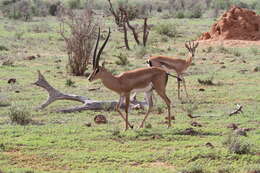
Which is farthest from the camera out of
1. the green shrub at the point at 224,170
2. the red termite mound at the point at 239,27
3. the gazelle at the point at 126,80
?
the red termite mound at the point at 239,27

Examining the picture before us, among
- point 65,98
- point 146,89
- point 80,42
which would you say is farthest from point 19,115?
point 80,42

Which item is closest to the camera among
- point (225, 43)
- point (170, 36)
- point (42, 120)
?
point (42, 120)

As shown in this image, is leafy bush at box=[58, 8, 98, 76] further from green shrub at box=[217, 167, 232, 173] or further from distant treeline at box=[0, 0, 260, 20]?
distant treeline at box=[0, 0, 260, 20]

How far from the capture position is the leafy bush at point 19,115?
10.2 m

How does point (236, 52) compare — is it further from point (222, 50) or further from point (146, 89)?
point (146, 89)

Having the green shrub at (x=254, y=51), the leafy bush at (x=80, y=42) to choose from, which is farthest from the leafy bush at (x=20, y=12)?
the leafy bush at (x=80, y=42)

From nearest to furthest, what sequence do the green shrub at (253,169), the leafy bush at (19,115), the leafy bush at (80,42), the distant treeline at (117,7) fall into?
the green shrub at (253,169), the leafy bush at (19,115), the leafy bush at (80,42), the distant treeline at (117,7)

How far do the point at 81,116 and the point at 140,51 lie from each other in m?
11.1

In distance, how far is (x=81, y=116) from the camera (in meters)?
11.2

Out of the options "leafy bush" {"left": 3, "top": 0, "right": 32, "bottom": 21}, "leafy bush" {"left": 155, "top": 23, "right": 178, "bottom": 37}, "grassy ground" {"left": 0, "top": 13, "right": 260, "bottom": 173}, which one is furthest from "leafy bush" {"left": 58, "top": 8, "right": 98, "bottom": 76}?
"leafy bush" {"left": 3, "top": 0, "right": 32, "bottom": 21}

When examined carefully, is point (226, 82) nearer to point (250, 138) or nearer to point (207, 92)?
point (207, 92)

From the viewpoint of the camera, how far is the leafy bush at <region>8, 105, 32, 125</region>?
10.2 m

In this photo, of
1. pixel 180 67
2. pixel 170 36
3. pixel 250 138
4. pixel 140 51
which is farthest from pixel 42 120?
pixel 170 36

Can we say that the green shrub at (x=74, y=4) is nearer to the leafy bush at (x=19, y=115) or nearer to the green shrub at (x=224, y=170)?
the leafy bush at (x=19, y=115)
